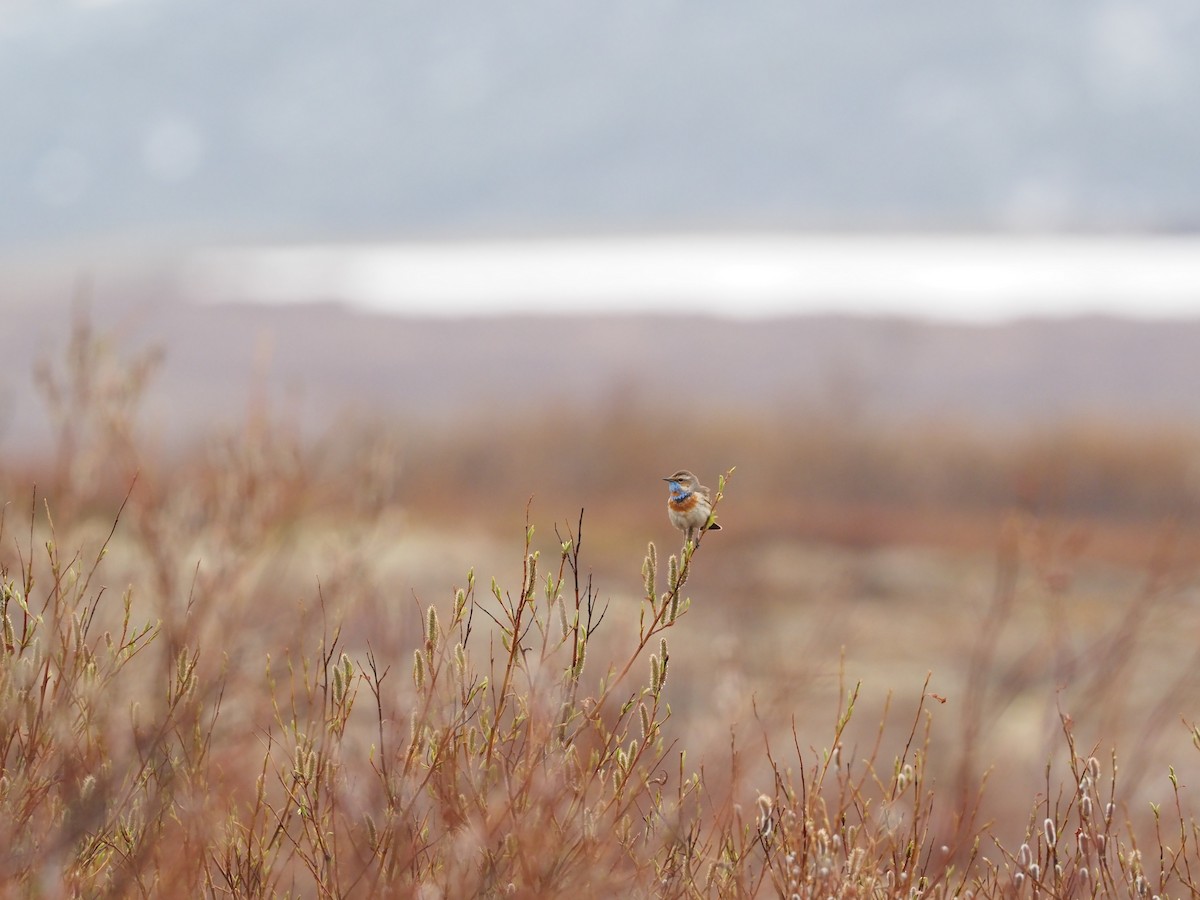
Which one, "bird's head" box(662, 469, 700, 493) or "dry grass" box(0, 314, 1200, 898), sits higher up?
"bird's head" box(662, 469, 700, 493)

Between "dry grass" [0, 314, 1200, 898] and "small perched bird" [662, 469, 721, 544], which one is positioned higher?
"small perched bird" [662, 469, 721, 544]

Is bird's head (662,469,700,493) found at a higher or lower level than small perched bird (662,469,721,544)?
higher

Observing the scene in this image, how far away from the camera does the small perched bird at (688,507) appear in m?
2.05

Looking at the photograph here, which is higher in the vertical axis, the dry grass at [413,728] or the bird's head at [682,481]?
Answer: the bird's head at [682,481]

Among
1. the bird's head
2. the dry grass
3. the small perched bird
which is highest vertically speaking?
the bird's head

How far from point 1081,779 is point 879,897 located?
532 millimetres

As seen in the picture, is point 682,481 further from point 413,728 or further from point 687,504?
point 413,728

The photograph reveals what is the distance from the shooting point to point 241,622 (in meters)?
4.18

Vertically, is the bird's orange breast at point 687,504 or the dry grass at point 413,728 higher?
the bird's orange breast at point 687,504

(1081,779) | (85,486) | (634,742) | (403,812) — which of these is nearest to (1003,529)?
(1081,779)

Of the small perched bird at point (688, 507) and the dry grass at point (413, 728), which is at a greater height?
the small perched bird at point (688, 507)

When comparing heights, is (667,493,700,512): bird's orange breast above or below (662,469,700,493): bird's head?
below

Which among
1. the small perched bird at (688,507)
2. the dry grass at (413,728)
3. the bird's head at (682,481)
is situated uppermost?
the bird's head at (682,481)

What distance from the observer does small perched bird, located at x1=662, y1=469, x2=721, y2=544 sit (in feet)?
6.74
